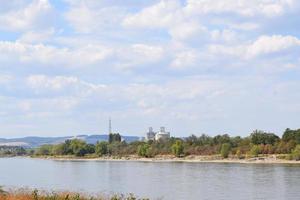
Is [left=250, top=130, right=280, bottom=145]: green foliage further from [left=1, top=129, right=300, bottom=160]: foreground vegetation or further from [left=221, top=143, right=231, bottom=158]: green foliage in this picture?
[left=221, top=143, right=231, bottom=158]: green foliage

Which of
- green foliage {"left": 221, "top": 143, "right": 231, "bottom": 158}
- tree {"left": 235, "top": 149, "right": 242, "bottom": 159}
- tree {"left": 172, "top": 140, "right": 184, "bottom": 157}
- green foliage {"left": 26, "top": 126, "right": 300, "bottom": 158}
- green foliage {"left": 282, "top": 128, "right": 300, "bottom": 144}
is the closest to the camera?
green foliage {"left": 282, "top": 128, "right": 300, "bottom": 144}

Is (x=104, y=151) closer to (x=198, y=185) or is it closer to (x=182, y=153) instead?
(x=182, y=153)

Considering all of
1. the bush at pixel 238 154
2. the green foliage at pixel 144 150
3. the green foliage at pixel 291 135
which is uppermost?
the green foliage at pixel 291 135

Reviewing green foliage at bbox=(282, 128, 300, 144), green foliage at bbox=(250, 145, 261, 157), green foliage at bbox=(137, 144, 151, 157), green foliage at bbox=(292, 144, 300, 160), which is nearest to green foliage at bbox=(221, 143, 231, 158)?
green foliage at bbox=(250, 145, 261, 157)

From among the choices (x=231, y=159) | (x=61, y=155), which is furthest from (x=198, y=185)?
(x=61, y=155)

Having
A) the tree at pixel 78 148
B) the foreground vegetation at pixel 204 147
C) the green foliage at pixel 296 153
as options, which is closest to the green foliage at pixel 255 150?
the foreground vegetation at pixel 204 147

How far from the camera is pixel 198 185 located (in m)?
57.5

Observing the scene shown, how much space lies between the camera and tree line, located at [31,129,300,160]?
132 metres

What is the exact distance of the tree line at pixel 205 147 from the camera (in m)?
132

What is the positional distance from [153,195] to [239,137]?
110 m

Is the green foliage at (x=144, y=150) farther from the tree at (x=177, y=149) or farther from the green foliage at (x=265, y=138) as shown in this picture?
the green foliage at (x=265, y=138)

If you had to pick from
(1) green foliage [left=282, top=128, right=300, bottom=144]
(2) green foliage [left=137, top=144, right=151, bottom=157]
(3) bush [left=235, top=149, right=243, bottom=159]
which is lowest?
(3) bush [left=235, top=149, right=243, bottom=159]

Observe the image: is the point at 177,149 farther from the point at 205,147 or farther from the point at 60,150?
the point at 60,150

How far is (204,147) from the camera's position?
5999 inches
